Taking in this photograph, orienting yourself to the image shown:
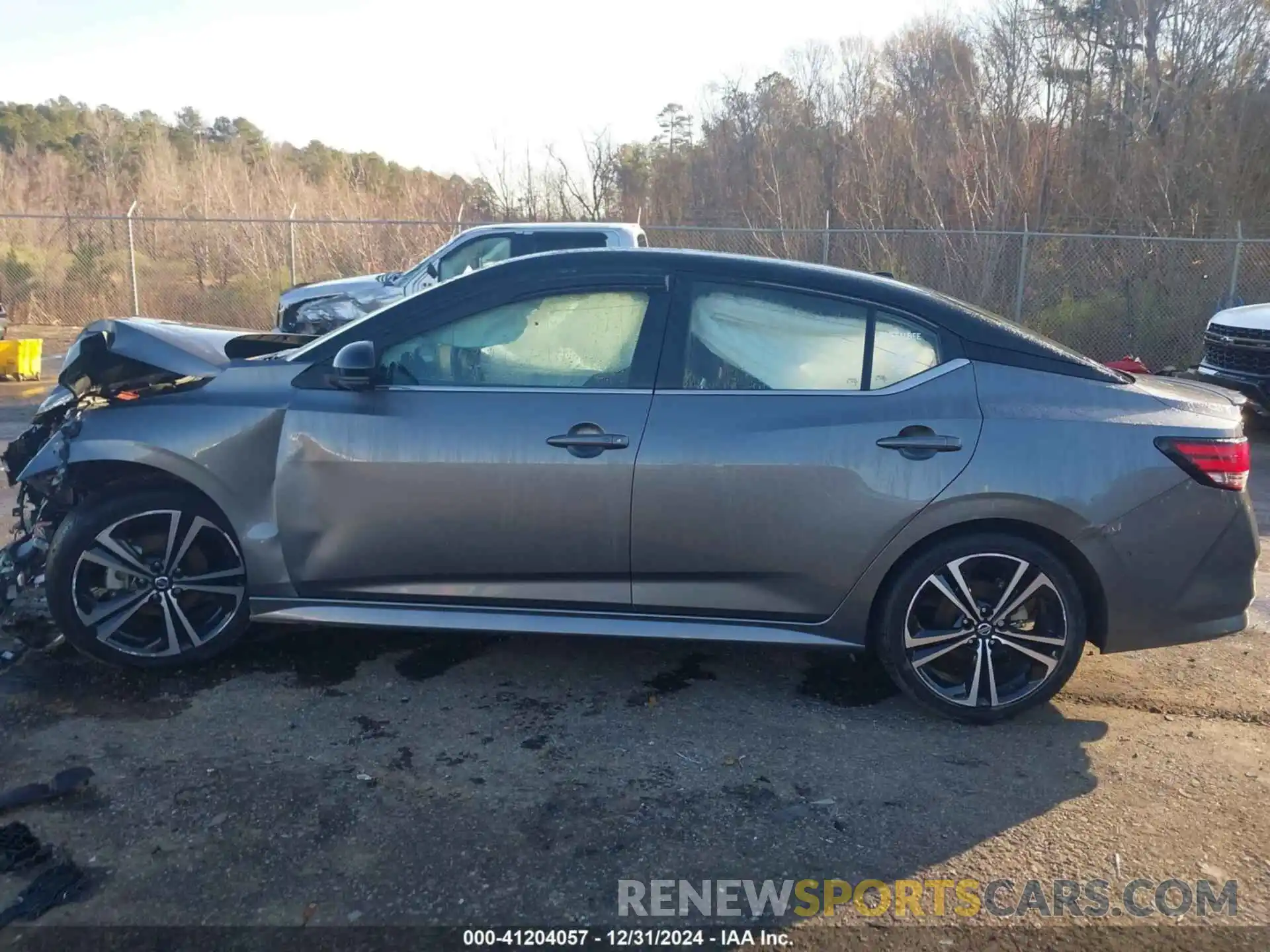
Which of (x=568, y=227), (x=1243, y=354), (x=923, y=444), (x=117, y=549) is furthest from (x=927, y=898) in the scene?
(x=568, y=227)

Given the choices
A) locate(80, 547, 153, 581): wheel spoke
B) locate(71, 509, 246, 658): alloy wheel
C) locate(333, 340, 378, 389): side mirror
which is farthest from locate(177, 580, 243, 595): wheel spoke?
locate(333, 340, 378, 389): side mirror

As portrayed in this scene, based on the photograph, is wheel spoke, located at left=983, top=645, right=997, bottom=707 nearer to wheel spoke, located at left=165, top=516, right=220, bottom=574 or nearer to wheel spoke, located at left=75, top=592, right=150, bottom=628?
wheel spoke, located at left=165, top=516, right=220, bottom=574

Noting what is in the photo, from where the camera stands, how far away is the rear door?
3.68 m

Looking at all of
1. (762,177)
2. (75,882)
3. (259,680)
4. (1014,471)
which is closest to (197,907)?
(75,882)

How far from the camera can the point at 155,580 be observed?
405cm

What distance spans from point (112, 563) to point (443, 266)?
8.24m

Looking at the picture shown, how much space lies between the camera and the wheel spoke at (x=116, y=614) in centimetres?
403

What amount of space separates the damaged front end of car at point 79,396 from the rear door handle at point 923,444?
8.23 feet

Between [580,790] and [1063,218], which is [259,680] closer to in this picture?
[580,790]

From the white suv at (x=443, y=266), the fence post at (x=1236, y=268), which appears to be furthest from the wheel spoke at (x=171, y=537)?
the fence post at (x=1236, y=268)

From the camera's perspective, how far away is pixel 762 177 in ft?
76.6

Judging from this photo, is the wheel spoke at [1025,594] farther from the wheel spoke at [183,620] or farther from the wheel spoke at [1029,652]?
the wheel spoke at [183,620]

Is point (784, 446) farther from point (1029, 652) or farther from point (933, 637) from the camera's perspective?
point (1029, 652)

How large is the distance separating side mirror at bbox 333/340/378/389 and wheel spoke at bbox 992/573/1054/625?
2498mm
